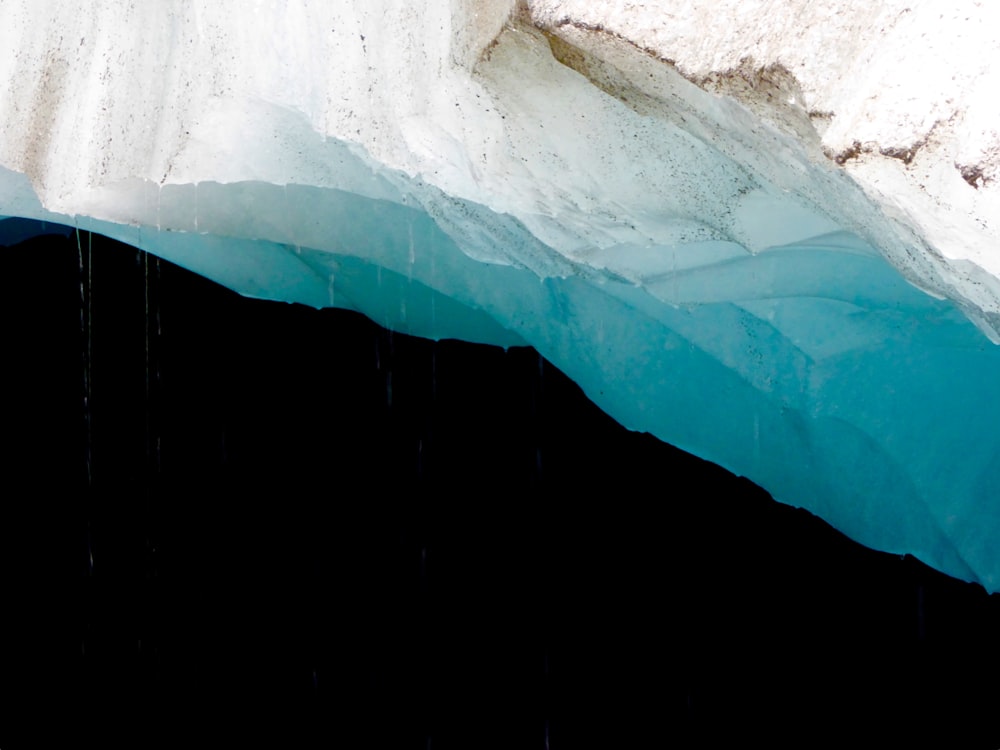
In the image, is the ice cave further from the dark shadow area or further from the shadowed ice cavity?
the dark shadow area

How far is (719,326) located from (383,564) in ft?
10.3

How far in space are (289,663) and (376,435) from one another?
1232mm

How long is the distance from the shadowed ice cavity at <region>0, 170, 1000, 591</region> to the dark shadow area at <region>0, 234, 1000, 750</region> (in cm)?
226

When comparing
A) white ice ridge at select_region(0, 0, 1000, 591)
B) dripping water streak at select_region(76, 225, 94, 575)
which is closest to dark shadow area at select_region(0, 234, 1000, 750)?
dripping water streak at select_region(76, 225, 94, 575)

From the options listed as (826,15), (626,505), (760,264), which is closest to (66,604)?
(626,505)

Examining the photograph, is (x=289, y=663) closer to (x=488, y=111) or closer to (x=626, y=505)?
(x=626, y=505)

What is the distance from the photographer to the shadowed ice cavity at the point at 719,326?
2.51m

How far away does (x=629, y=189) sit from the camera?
6.18 ft

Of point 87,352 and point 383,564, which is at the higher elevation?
point 87,352

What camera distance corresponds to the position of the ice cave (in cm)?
121

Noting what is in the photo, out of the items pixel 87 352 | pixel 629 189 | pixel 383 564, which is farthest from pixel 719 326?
pixel 87 352

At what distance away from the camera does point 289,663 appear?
17.4 feet

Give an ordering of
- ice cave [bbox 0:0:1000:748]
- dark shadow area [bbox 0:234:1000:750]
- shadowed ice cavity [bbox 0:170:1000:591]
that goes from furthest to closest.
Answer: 1. dark shadow area [bbox 0:234:1000:750]
2. shadowed ice cavity [bbox 0:170:1000:591]
3. ice cave [bbox 0:0:1000:748]

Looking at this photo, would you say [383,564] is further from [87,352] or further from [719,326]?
[719,326]
